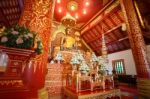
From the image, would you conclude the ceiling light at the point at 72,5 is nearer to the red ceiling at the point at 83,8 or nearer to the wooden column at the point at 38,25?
the red ceiling at the point at 83,8

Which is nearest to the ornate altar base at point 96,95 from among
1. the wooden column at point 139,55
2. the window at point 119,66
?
the wooden column at point 139,55

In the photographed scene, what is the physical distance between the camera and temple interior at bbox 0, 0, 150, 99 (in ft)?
4.46

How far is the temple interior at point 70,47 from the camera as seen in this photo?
1.36 m

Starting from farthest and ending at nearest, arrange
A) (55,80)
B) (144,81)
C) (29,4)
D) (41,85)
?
(55,80), (144,81), (29,4), (41,85)

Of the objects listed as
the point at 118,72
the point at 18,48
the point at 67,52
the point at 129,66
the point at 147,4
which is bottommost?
the point at 118,72

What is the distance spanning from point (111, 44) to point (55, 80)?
296 inches

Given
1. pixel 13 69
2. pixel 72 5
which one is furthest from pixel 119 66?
pixel 13 69

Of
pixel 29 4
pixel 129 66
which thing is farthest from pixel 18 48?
pixel 129 66

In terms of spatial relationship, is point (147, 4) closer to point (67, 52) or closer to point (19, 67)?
point (67, 52)

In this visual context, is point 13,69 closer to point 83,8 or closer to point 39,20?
point 39,20

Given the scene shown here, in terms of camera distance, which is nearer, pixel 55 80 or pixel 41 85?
pixel 41 85

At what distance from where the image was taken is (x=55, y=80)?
5191 millimetres

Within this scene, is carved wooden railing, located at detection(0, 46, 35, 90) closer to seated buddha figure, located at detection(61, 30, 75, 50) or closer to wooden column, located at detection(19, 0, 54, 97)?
wooden column, located at detection(19, 0, 54, 97)

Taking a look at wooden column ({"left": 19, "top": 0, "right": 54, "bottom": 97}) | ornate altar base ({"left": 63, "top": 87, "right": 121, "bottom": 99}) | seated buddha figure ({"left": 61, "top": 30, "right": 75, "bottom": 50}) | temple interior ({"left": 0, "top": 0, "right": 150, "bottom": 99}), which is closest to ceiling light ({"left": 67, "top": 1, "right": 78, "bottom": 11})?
temple interior ({"left": 0, "top": 0, "right": 150, "bottom": 99})
